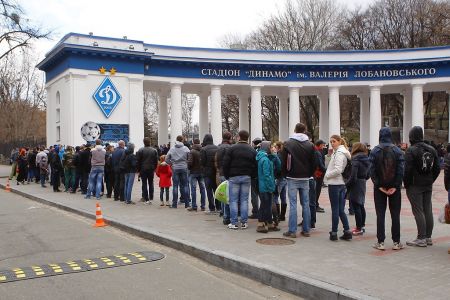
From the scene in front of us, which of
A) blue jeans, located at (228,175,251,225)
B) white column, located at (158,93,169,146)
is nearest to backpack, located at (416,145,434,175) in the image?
blue jeans, located at (228,175,251,225)

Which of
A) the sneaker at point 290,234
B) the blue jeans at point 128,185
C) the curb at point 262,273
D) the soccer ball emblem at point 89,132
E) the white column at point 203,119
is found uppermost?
the white column at point 203,119

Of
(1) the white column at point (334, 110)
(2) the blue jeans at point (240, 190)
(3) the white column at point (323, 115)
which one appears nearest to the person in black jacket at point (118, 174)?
(2) the blue jeans at point (240, 190)

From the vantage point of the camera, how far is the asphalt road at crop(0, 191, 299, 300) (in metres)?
6.02

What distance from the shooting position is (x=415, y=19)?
4709 cm

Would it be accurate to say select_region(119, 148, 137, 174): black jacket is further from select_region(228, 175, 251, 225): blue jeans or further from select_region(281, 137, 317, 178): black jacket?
select_region(281, 137, 317, 178): black jacket

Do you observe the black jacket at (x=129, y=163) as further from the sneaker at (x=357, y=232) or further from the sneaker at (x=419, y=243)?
the sneaker at (x=419, y=243)

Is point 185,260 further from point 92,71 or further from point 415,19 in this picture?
point 415,19

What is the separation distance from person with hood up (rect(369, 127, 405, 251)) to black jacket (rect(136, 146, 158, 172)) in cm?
834

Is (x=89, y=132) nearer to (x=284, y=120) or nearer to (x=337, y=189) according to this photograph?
(x=284, y=120)

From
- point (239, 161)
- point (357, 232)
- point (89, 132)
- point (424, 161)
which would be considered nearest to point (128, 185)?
point (239, 161)

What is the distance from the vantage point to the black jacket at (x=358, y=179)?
9.28 meters

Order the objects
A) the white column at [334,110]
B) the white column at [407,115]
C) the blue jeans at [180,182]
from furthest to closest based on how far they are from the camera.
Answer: the white column at [407,115], the white column at [334,110], the blue jeans at [180,182]

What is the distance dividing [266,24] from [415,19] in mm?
15113

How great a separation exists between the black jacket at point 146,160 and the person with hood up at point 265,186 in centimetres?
582
